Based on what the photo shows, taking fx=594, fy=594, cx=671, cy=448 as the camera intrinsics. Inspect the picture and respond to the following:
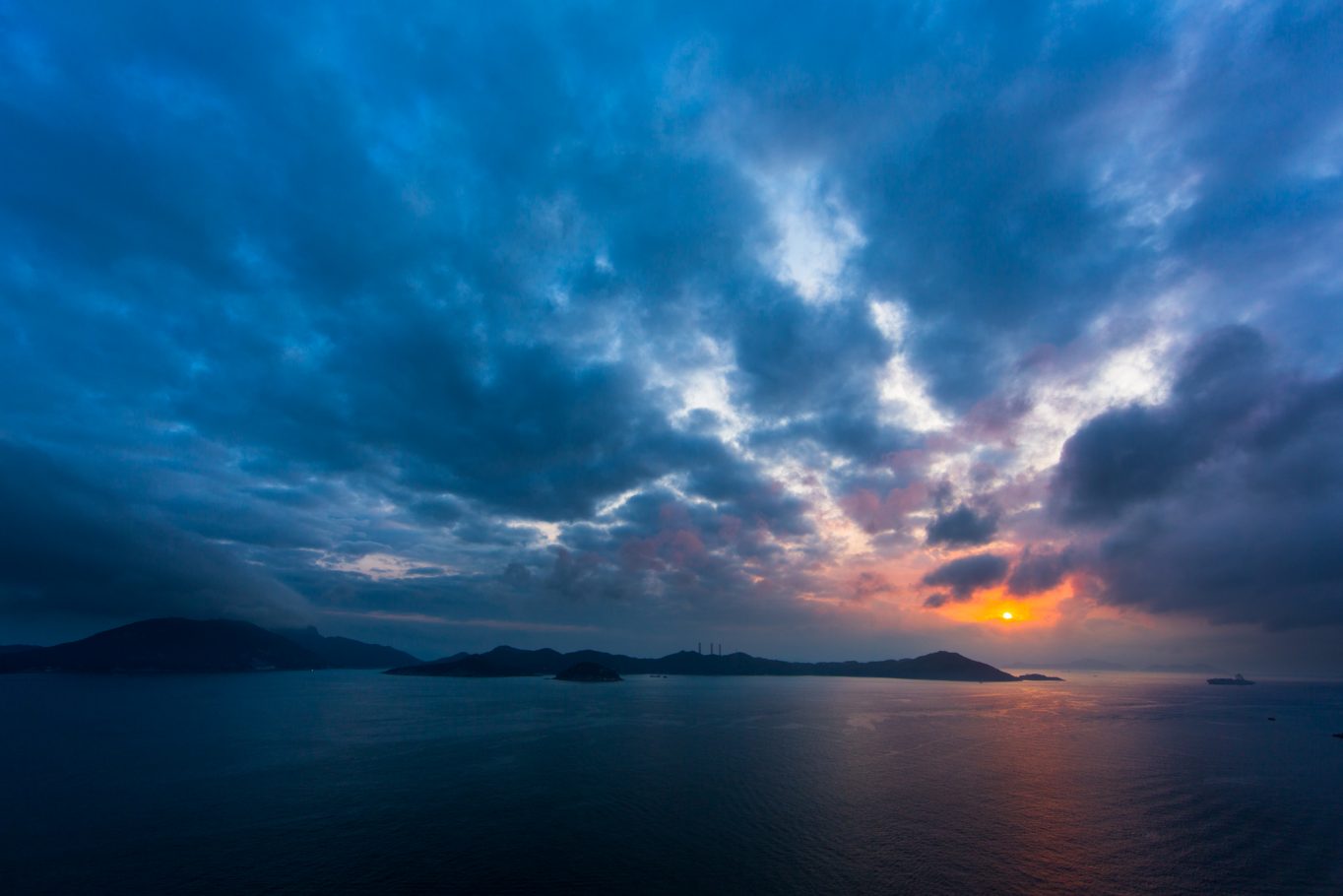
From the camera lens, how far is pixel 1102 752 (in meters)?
95.9

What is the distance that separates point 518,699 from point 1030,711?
152477 millimetres

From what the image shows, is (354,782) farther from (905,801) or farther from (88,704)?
(88,704)

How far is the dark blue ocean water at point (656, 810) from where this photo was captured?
139 ft

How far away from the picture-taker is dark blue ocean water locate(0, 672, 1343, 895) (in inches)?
1670

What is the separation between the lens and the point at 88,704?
158 m

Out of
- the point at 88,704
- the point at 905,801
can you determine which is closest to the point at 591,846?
the point at 905,801

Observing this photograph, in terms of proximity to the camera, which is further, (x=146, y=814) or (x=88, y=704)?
(x=88, y=704)

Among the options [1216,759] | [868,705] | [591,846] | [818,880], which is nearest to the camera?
[818,880]

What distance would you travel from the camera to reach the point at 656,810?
190ft

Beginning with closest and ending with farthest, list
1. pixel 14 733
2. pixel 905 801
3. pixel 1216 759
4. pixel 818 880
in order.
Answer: pixel 818 880 < pixel 905 801 < pixel 1216 759 < pixel 14 733

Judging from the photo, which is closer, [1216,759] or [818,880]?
[818,880]

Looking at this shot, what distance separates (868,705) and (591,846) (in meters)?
156

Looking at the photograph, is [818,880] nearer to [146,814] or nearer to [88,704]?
[146,814]

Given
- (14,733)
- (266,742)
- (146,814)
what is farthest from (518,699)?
(146,814)
